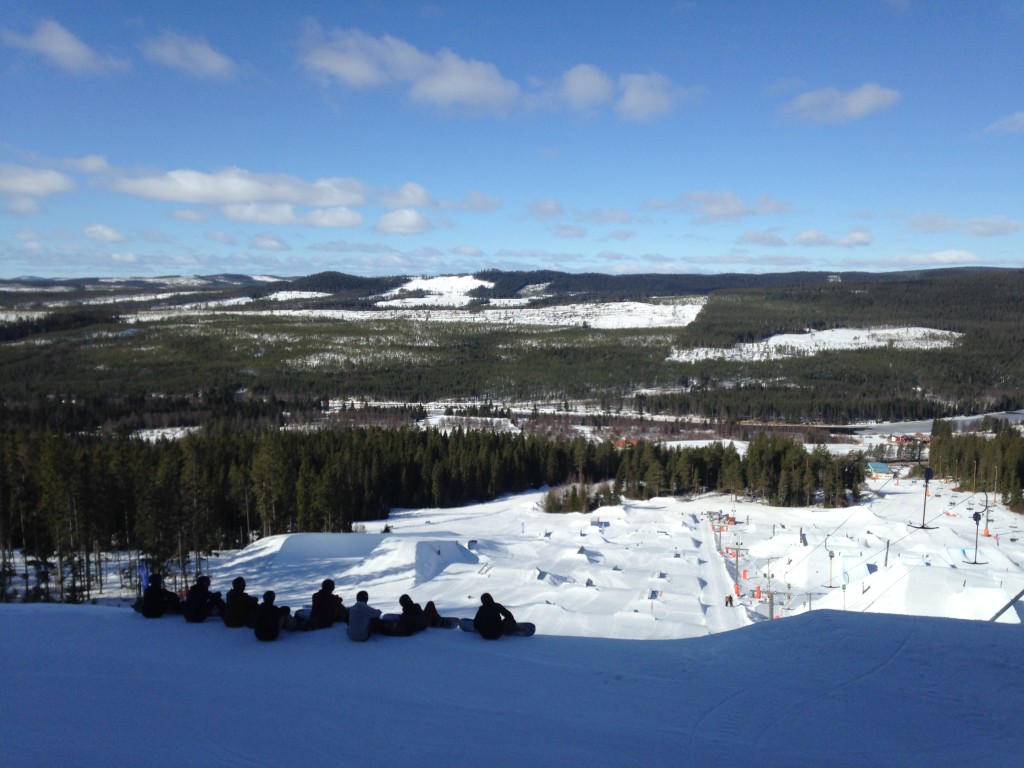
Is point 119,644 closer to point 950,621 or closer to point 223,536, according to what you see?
point 950,621

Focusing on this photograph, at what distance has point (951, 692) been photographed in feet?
26.4

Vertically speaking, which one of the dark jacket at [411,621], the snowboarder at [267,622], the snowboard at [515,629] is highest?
the snowboarder at [267,622]

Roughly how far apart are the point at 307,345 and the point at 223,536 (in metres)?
139

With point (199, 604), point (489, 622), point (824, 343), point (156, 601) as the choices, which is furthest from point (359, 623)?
point (824, 343)

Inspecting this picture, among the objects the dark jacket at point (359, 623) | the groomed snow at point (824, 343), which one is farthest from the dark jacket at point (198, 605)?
the groomed snow at point (824, 343)

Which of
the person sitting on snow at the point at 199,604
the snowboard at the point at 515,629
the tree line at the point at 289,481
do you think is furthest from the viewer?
the tree line at the point at 289,481

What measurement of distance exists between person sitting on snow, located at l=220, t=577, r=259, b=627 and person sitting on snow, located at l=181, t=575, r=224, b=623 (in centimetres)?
38

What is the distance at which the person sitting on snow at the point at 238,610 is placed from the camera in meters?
9.50

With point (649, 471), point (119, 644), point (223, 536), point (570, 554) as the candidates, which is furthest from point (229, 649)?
point (649, 471)

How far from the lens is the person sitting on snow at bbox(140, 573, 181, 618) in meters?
9.95

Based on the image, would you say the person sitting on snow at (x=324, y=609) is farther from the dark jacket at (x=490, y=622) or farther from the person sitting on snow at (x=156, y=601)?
the person sitting on snow at (x=156, y=601)

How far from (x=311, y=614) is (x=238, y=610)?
38.6 inches

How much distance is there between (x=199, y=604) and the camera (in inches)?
383

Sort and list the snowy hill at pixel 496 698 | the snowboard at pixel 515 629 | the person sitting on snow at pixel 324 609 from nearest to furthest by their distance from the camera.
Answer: the snowy hill at pixel 496 698, the person sitting on snow at pixel 324 609, the snowboard at pixel 515 629
